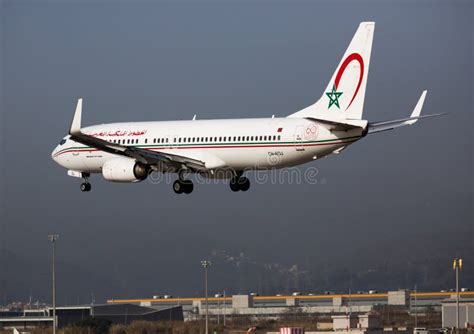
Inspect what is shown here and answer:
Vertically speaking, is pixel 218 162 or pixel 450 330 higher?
pixel 218 162

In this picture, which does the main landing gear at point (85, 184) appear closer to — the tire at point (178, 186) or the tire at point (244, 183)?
the tire at point (178, 186)

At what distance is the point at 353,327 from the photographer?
3073 inches

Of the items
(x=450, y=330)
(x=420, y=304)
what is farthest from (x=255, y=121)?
(x=420, y=304)

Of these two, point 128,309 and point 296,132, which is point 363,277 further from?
point 296,132

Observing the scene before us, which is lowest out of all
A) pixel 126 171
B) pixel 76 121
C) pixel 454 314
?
pixel 454 314

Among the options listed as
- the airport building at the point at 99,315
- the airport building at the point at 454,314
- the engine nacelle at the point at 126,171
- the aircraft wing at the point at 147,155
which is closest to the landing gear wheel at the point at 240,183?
the aircraft wing at the point at 147,155

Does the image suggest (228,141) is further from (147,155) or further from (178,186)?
(178,186)

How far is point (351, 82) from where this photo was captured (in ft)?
213

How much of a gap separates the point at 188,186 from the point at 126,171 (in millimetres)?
4622

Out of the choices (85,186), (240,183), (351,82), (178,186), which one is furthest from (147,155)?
(351,82)

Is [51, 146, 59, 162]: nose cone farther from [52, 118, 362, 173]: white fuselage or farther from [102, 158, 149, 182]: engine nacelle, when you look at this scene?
[102, 158, 149, 182]: engine nacelle

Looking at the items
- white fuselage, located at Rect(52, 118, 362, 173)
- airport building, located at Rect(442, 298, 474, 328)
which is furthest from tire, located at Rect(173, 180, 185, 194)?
airport building, located at Rect(442, 298, 474, 328)

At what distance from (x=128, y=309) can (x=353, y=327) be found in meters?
37.2

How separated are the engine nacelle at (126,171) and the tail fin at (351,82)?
40.2ft
